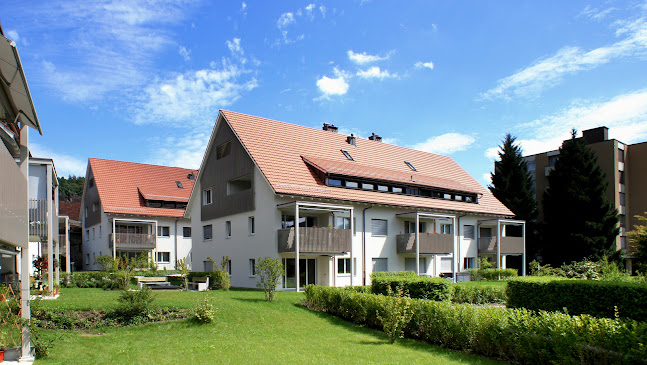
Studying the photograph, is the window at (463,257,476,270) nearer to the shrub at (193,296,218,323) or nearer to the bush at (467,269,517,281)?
the bush at (467,269,517,281)

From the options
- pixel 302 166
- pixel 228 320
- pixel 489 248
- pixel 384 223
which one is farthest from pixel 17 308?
pixel 489 248

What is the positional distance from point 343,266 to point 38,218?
16001 millimetres

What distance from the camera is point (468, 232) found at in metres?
37.0

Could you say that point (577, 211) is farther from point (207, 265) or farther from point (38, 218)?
point (38, 218)

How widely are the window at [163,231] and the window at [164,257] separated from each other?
1566 mm

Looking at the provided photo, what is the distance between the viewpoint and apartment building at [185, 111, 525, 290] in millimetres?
26875

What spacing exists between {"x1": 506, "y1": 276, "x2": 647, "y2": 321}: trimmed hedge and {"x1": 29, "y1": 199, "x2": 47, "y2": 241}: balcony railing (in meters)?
18.0

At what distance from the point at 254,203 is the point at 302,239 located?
13.8ft

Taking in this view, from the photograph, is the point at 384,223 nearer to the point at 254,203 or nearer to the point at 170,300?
the point at 254,203

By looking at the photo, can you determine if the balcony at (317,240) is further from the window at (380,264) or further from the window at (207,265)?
the window at (207,265)

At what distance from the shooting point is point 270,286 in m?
20.0

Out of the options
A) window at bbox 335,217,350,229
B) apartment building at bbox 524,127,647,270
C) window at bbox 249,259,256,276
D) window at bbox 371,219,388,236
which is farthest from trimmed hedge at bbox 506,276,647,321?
apartment building at bbox 524,127,647,270

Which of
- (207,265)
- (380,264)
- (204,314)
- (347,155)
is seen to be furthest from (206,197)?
(204,314)

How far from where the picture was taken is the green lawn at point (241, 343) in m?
11.4
